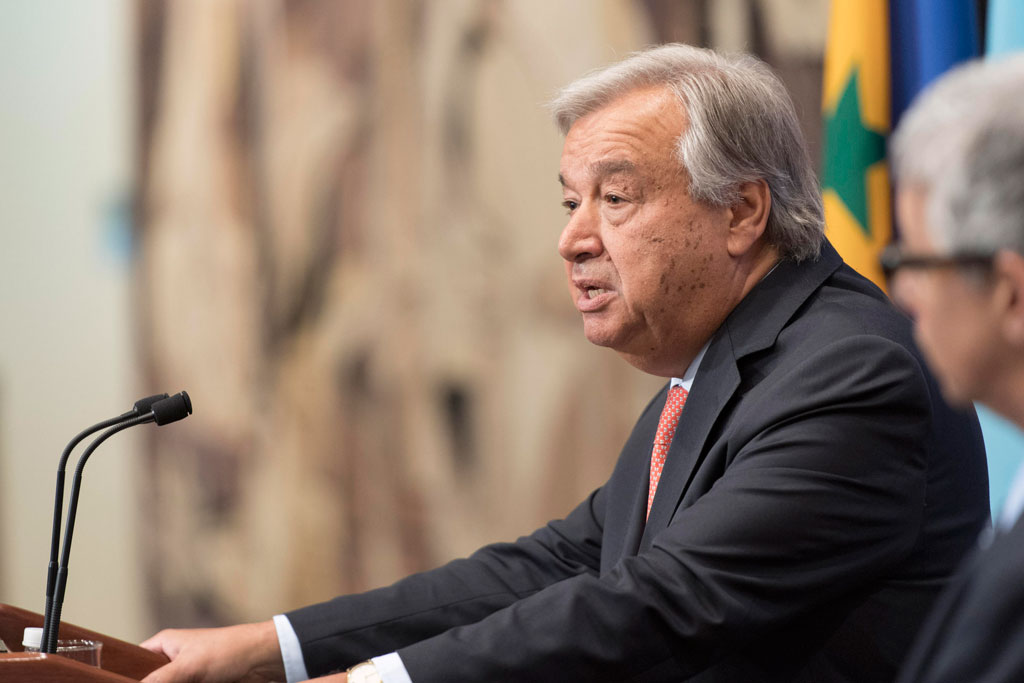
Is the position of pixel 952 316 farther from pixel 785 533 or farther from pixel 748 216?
pixel 748 216

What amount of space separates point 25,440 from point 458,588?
309cm

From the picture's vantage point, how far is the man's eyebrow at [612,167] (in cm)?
211

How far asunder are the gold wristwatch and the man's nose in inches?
34.6

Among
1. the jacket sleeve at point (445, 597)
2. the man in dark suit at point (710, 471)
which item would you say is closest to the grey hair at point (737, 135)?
the man in dark suit at point (710, 471)

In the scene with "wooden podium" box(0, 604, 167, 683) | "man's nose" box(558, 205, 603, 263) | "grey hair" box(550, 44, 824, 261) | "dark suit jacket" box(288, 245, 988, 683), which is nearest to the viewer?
"wooden podium" box(0, 604, 167, 683)

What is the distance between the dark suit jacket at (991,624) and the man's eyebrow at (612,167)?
1.18 metres

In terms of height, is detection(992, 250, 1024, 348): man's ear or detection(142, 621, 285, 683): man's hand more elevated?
detection(992, 250, 1024, 348): man's ear

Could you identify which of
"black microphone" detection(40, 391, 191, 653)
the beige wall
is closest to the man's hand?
"black microphone" detection(40, 391, 191, 653)

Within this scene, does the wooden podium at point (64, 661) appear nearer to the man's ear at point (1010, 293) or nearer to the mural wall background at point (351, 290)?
the man's ear at point (1010, 293)

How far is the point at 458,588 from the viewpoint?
2.27 m

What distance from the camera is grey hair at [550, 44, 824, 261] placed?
2.05 meters

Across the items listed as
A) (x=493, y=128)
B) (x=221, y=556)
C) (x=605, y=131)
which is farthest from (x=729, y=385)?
(x=221, y=556)

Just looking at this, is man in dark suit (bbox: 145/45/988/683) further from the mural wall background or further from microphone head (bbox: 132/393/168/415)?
the mural wall background

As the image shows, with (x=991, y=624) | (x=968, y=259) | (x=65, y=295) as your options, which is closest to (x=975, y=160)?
(x=968, y=259)
